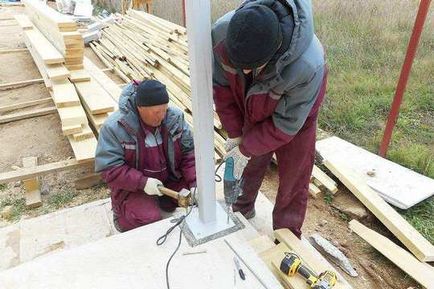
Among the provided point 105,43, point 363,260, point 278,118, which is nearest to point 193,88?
point 278,118

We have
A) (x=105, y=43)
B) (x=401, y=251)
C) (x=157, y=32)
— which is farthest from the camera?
(x=105, y=43)

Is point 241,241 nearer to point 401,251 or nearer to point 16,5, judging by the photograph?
point 401,251

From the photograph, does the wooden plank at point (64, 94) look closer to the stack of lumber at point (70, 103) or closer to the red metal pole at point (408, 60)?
the stack of lumber at point (70, 103)

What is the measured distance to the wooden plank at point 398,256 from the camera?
2.37 meters

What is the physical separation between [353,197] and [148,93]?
2.11 meters

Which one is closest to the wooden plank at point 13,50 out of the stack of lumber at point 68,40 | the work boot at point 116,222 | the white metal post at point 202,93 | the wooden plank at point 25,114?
the stack of lumber at point 68,40

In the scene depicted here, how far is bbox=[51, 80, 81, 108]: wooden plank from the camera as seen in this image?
373cm

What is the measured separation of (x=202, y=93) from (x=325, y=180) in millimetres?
2022

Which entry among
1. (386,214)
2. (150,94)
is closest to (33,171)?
(150,94)

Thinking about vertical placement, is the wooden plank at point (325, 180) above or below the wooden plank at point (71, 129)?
below

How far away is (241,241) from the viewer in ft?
6.65

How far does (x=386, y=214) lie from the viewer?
9.19ft

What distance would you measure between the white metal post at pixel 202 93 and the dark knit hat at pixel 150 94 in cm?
57

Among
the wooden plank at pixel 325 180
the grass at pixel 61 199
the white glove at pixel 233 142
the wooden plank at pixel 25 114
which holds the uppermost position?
the white glove at pixel 233 142
